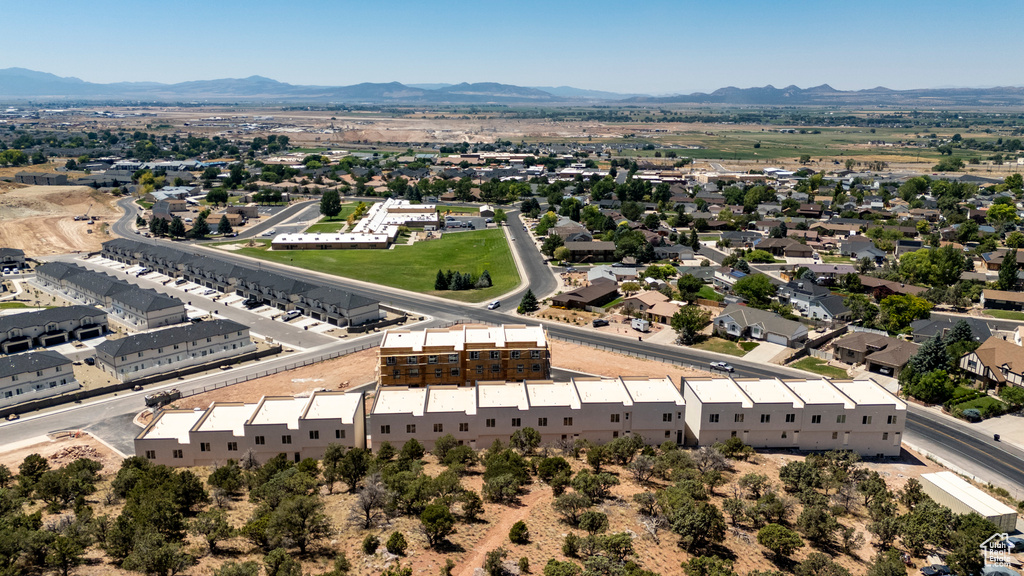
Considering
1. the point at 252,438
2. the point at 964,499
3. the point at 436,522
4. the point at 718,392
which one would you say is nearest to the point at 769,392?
the point at 718,392

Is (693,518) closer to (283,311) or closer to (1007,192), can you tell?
(283,311)

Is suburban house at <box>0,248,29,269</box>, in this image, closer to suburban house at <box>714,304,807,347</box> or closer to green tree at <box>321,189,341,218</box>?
green tree at <box>321,189,341,218</box>

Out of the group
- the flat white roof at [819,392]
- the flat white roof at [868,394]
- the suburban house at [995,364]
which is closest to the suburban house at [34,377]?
the flat white roof at [819,392]

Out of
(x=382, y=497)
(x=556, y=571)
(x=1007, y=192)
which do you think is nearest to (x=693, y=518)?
(x=556, y=571)

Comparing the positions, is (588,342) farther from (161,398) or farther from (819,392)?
(161,398)

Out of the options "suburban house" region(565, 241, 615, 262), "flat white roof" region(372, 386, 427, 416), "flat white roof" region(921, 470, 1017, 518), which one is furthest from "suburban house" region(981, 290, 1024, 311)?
"flat white roof" region(372, 386, 427, 416)

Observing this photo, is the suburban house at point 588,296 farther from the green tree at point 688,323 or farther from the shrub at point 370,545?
the shrub at point 370,545
